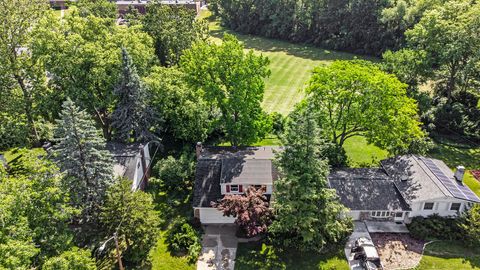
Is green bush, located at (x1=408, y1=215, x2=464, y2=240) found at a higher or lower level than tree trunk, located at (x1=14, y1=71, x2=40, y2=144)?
lower

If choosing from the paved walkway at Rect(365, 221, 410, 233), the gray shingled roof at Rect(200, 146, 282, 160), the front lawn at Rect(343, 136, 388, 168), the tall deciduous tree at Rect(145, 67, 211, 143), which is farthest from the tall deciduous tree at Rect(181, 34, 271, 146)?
the paved walkway at Rect(365, 221, 410, 233)

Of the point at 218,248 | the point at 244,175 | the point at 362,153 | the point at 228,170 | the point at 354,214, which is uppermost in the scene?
the point at 228,170

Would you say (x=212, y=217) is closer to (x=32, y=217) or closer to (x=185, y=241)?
(x=185, y=241)

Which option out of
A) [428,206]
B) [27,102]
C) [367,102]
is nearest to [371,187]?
[428,206]

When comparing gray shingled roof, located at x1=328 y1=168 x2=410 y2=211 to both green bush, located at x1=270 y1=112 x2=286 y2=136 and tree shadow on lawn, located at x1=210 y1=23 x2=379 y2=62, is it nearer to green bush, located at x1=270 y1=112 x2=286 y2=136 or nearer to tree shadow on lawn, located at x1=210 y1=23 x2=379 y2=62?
green bush, located at x1=270 y1=112 x2=286 y2=136

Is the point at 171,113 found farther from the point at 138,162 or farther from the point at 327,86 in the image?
the point at 327,86

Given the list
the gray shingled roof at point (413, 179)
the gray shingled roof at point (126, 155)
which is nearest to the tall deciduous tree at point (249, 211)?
→ the gray shingled roof at point (126, 155)
